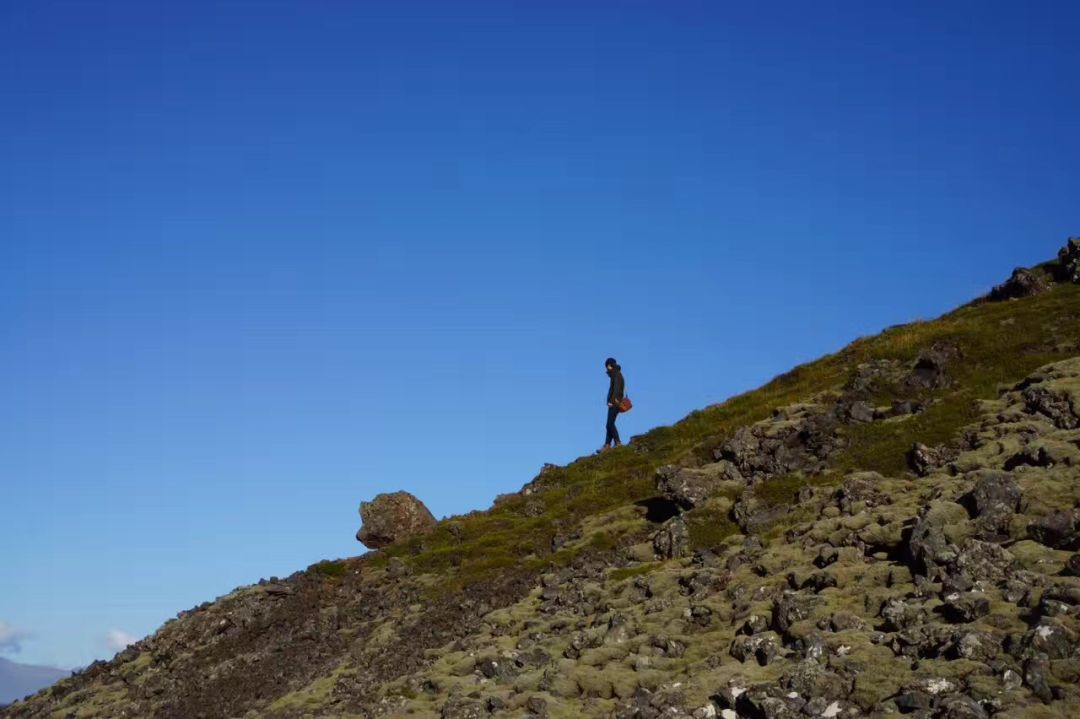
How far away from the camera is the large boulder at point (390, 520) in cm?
5009

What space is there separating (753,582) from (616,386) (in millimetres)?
24017

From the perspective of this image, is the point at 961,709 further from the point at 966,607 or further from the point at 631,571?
the point at 631,571

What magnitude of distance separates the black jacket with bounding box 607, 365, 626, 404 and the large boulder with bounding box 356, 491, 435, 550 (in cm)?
1172

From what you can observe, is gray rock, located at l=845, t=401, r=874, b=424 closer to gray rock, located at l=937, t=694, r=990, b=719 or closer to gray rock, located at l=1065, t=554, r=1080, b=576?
gray rock, located at l=1065, t=554, r=1080, b=576

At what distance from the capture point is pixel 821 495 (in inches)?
1379

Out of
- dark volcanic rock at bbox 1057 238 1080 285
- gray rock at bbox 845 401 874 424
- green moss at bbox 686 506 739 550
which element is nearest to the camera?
green moss at bbox 686 506 739 550

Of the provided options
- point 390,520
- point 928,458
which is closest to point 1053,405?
point 928,458

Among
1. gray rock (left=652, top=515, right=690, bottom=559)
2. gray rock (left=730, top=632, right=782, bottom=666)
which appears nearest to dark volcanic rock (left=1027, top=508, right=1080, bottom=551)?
gray rock (left=730, top=632, right=782, bottom=666)

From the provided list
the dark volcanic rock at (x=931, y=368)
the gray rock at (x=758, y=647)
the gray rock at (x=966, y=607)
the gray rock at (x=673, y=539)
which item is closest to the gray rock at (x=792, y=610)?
the gray rock at (x=758, y=647)

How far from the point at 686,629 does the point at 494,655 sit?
6.09m

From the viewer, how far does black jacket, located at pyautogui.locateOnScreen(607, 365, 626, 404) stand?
52188 millimetres

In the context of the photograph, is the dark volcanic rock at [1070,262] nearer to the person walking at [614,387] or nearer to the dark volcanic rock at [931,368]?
the dark volcanic rock at [931,368]

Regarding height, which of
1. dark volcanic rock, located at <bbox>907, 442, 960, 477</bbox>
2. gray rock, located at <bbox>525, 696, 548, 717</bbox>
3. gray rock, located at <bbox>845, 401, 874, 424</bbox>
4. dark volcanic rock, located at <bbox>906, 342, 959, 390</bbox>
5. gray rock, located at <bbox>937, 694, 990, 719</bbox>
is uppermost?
dark volcanic rock, located at <bbox>906, 342, 959, 390</bbox>

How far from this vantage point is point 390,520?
5034 centimetres
